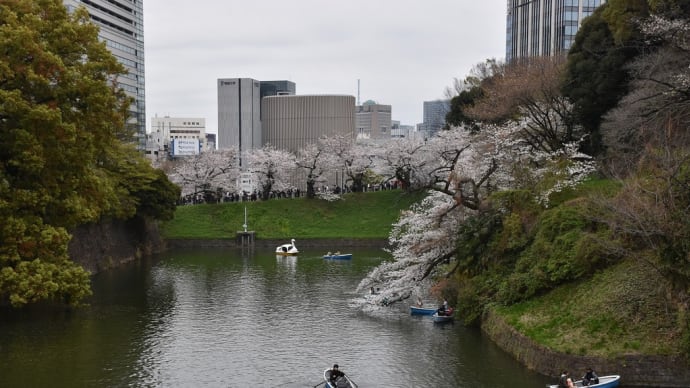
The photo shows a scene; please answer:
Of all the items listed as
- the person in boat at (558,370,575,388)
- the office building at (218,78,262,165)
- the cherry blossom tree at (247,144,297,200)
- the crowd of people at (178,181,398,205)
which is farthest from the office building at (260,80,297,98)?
the person in boat at (558,370,575,388)

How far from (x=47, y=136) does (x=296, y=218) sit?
37.3m

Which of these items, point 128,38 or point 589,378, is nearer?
point 589,378

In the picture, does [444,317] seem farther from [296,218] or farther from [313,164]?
[313,164]

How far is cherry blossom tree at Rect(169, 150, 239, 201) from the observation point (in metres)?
71.4

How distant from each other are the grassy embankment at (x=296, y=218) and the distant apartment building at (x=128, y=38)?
80.5ft

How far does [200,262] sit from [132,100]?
64.9ft

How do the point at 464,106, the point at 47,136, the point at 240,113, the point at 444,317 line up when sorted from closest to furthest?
the point at 47,136, the point at 444,317, the point at 464,106, the point at 240,113

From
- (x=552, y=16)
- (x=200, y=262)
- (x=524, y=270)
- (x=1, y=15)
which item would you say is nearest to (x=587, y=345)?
(x=524, y=270)

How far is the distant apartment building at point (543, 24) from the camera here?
89062mm

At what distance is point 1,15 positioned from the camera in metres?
25.5

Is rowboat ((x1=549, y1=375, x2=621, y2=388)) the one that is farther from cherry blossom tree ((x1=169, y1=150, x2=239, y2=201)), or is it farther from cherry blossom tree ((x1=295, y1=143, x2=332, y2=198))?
cherry blossom tree ((x1=169, y1=150, x2=239, y2=201))

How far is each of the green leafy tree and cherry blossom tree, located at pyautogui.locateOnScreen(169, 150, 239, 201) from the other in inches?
1654

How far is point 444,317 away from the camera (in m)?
27.9

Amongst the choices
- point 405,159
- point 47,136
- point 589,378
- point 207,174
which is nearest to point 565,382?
point 589,378
